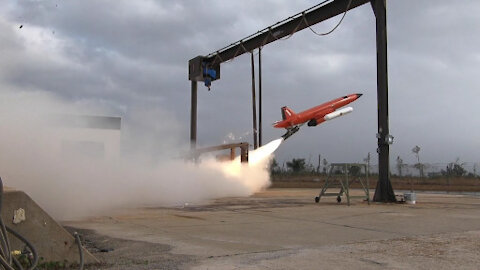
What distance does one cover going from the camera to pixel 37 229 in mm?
6000

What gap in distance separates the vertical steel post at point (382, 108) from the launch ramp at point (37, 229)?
15.3m

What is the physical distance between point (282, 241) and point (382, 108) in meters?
12.0

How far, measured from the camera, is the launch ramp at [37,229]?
19.0 feet

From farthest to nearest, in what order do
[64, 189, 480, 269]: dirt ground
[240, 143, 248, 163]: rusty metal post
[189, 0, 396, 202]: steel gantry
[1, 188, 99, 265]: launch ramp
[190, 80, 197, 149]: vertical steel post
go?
1. [190, 80, 197, 149]: vertical steel post
2. [240, 143, 248, 163]: rusty metal post
3. [189, 0, 396, 202]: steel gantry
4. [64, 189, 480, 269]: dirt ground
5. [1, 188, 99, 265]: launch ramp

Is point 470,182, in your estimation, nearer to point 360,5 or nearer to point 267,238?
point 360,5

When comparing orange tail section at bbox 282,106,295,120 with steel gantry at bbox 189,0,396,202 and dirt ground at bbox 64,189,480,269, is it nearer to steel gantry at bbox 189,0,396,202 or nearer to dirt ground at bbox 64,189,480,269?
steel gantry at bbox 189,0,396,202

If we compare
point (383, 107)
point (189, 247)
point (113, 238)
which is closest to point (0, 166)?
point (113, 238)

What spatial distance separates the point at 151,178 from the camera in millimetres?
20703

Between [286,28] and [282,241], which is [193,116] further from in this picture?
[282,241]

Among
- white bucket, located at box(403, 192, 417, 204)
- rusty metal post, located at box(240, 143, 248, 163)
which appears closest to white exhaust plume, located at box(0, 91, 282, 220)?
rusty metal post, located at box(240, 143, 248, 163)

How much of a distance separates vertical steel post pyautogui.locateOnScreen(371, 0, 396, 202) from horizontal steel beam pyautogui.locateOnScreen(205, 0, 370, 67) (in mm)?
947

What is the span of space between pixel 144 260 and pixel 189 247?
4.53 ft

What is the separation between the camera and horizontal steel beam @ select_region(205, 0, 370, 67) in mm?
19472

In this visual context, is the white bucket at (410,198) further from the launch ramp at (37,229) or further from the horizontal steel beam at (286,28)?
the launch ramp at (37,229)
